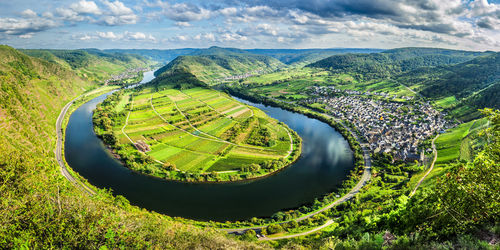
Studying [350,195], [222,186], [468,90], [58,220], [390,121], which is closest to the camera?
[58,220]

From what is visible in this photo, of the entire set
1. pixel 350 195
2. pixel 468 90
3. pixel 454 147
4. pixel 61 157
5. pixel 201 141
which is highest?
pixel 468 90

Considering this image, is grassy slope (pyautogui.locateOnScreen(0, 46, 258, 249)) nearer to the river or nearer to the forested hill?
the river

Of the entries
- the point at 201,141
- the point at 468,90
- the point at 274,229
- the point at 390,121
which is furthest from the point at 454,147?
the point at 468,90

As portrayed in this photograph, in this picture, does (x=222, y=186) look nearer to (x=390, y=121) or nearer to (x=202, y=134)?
(x=202, y=134)

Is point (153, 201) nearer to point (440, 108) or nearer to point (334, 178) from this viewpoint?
point (334, 178)

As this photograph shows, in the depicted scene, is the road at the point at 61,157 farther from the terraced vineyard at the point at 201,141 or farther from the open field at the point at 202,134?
the open field at the point at 202,134

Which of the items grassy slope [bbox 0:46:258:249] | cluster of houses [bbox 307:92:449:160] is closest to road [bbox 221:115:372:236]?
cluster of houses [bbox 307:92:449:160]

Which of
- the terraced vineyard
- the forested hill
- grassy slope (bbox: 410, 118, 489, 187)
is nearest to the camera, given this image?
grassy slope (bbox: 410, 118, 489, 187)

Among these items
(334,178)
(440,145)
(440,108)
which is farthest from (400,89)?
(334,178)
